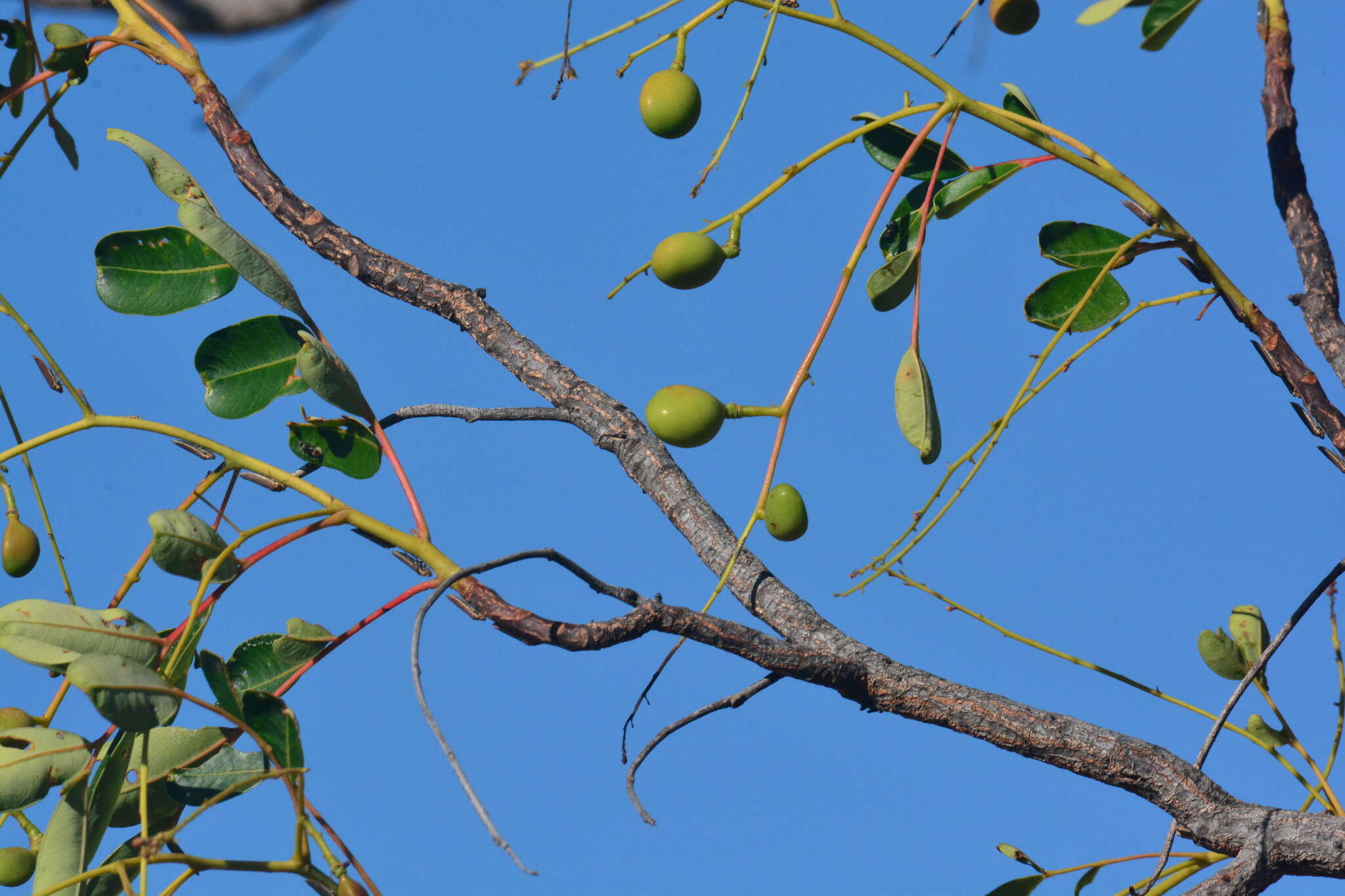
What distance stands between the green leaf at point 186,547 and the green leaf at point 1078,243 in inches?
32.9

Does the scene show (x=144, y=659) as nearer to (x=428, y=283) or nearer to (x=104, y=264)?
(x=104, y=264)

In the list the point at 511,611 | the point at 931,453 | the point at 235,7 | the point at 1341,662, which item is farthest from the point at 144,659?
the point at 235,7

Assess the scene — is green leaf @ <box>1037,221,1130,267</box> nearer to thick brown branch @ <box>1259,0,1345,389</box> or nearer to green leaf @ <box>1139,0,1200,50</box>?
thick brown branch @ <box>1259,0,1345,389</box>

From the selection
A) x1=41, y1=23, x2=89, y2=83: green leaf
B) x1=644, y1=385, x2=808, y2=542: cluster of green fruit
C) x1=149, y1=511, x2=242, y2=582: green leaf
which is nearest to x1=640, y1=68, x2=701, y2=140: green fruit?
x1=644, y1=385, x2=808, y2=542: cluster of green fruit

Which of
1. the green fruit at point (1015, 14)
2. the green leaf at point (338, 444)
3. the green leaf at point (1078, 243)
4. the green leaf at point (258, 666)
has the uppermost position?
the green fruit at point (1015, 14)

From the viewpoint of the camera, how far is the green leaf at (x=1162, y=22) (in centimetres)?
74

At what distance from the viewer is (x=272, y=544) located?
885 millimetres

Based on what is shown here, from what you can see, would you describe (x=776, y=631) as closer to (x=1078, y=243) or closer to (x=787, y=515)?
(x=787, y=515)

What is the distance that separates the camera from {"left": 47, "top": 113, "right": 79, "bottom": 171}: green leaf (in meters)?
1.27

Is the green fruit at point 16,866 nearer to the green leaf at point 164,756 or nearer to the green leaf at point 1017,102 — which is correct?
the green leaf at point 164,756

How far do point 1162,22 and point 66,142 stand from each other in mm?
1213

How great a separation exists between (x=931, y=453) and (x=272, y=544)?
0.56 m

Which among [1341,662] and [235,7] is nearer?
[1341,662]

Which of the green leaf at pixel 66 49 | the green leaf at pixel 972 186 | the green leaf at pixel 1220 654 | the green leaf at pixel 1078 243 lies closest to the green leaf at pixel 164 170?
the green leaf at pixel 66 49
